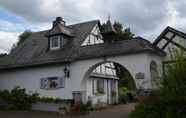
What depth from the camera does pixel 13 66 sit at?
17922 millimetres

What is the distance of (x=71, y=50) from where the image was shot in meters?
16.7

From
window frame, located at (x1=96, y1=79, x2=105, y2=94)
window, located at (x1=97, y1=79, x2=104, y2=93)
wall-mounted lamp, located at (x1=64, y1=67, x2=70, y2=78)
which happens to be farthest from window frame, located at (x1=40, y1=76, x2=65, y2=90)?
window, located at (x1=97, y1=79, x2=104, y2=93)

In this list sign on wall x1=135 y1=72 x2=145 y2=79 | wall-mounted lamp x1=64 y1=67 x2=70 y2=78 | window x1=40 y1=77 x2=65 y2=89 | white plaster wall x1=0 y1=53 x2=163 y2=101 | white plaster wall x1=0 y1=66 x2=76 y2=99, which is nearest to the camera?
sign on wall x1=135 y1=72 x2=145 y2=79

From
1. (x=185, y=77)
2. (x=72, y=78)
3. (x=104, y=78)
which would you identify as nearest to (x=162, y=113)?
(x=185, y=77)

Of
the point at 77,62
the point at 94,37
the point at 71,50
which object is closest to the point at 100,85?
A: the point at 94,37

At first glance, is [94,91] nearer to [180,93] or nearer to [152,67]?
[152,67]

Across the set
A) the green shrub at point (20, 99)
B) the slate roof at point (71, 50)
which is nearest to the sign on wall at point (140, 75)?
the slate roof at point (71, 50)

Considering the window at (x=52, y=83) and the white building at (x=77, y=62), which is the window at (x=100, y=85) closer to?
the white building at (x=77, y=62)

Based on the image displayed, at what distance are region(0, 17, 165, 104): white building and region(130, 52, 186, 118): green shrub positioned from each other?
246cm

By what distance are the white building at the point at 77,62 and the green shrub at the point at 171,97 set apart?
2.46 metres

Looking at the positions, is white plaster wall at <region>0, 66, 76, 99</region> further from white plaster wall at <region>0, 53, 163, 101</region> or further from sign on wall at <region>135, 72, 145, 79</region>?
sign on wall at <region>135, 72, 145, 79</region>

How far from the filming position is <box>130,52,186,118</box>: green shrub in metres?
8.85

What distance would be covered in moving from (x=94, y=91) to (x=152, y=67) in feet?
21.5

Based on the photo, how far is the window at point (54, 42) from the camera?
18.0m
